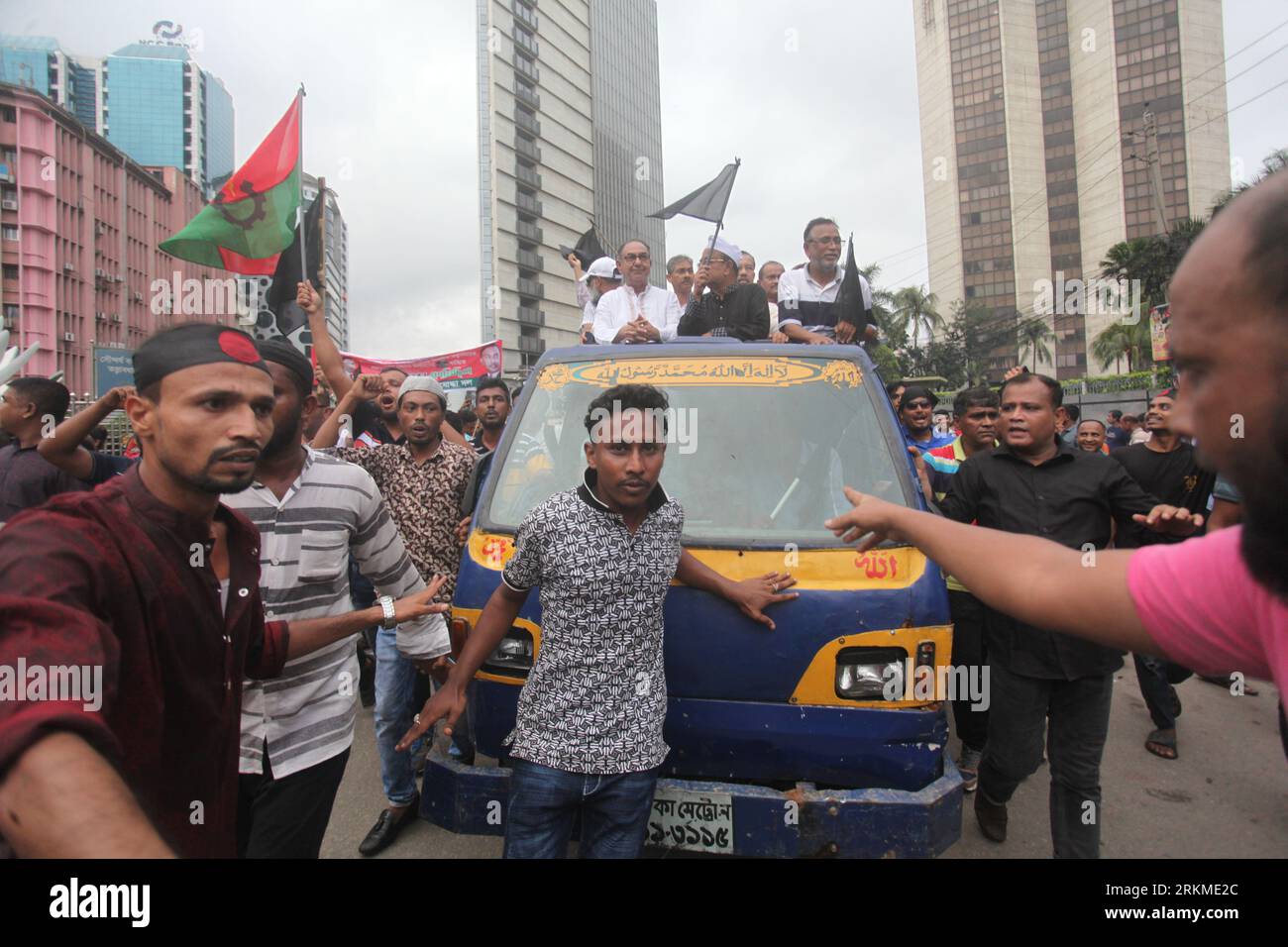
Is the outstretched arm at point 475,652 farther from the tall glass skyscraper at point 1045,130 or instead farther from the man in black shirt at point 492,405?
the tall glass skyscraper at point 1045,130

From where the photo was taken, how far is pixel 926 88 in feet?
261

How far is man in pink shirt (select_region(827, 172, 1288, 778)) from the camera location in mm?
885

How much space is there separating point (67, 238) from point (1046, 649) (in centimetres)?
7454

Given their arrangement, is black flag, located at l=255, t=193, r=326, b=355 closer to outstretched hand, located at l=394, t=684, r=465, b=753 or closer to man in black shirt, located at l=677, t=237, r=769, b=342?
man in black shirt, located at l=677, t=237, r=769, b=342

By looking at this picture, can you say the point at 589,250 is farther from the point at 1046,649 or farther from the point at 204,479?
the point at 204,479

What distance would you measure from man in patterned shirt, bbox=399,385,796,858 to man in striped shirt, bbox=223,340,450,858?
0.33 m

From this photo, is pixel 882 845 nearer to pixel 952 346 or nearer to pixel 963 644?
pixel 963 644

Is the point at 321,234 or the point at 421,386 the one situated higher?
the point at 321,234

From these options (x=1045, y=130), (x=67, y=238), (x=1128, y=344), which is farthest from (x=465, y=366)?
(x=1045, y=130)

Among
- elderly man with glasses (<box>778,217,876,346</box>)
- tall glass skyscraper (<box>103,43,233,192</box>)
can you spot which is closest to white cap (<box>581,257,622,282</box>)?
elderly man with glasses (<box>778,217,876,346</box>)

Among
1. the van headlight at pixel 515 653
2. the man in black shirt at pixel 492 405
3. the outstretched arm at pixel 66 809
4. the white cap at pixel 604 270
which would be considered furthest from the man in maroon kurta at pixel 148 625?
the white cap at pixel 604 270

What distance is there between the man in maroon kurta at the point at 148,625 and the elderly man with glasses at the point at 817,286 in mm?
4329

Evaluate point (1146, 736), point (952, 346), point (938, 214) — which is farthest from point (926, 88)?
point (1146, 736)

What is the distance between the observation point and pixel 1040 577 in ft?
4.43
